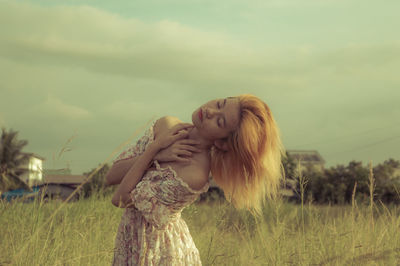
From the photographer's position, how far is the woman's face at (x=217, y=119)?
308 cm

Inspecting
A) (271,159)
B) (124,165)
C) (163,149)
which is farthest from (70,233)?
(271,159)

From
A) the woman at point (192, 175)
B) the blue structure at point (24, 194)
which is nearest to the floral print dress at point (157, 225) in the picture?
the woman at point (192, 175)

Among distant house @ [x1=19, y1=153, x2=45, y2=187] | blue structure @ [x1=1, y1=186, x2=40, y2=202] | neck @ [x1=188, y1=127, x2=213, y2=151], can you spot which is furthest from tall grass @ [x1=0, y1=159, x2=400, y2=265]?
neck @ [x1=188, y1=127, x2=213, y2=151]

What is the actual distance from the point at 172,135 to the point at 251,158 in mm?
611

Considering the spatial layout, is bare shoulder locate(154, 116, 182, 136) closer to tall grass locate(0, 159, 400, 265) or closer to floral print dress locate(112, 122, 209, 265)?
floral print dress locate(112, 122, 209, 265)

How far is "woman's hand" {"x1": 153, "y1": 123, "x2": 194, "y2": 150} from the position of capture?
10.3 ft

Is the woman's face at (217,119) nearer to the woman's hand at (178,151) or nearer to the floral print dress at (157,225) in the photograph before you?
the woman's hand at (178,151)

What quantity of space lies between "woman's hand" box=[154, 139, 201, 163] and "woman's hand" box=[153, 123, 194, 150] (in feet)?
0.11

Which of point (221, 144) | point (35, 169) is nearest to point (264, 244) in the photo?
point (221, 144)

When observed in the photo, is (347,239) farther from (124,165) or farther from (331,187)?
(331,187)

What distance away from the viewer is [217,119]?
10.2 feet

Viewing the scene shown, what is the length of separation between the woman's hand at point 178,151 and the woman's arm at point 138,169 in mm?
39

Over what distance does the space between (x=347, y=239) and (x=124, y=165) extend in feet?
8.69

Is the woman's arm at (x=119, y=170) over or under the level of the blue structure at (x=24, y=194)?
over
